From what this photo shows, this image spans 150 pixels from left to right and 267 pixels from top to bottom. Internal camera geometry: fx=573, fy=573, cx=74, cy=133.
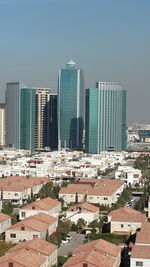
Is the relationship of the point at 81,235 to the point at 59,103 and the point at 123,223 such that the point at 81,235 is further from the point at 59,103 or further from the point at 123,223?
the point at 59,103

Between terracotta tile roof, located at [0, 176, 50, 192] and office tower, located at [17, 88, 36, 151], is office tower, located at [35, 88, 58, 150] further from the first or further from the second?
terracotta tile roof, located at [0, 176, 50, 192]

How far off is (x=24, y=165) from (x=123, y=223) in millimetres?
14188

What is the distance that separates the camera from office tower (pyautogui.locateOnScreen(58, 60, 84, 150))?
124ft

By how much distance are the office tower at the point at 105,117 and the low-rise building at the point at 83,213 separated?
78.4ft

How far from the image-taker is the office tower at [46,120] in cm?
3900

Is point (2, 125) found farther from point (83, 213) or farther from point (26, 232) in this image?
point (26, 232)

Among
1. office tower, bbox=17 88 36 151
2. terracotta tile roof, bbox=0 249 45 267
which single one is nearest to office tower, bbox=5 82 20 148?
office tower, bbox=17 88 36 151

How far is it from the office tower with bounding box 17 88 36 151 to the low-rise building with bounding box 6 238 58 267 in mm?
29243

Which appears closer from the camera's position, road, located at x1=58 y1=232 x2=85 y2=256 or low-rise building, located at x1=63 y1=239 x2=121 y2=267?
low-rise building, located at x1=63 y1=239 x2=121 y2=267

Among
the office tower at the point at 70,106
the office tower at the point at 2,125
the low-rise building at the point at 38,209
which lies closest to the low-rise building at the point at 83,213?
the low-rise building at the point at 38,209

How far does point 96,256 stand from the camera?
765 cm

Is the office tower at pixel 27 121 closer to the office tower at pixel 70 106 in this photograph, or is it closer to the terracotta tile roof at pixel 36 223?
the office tower at pixel 70 106

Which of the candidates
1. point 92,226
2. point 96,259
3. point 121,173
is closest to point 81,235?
point 92,226

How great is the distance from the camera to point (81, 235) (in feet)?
35.1
